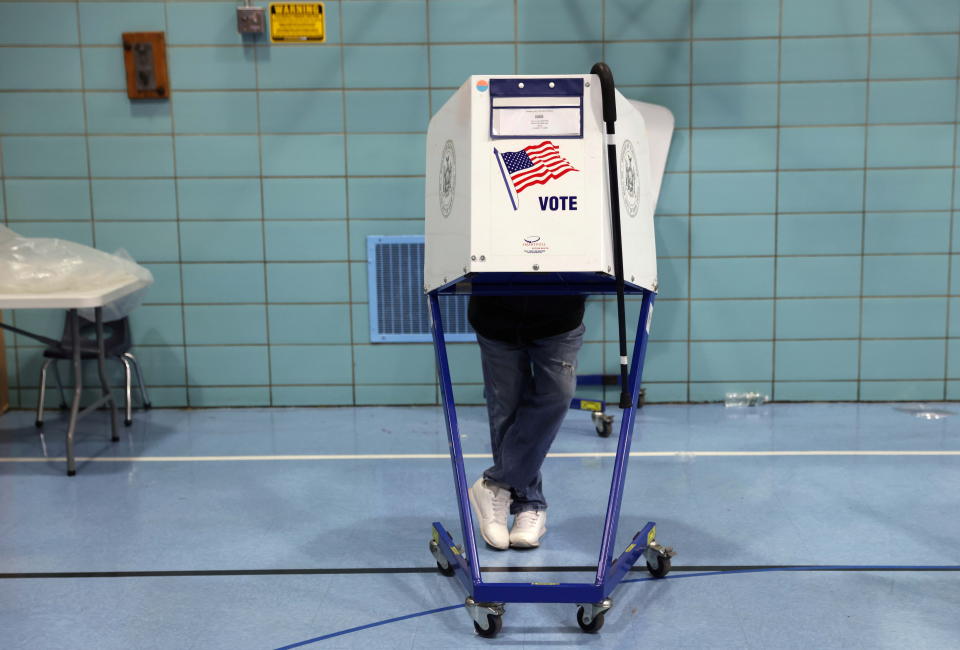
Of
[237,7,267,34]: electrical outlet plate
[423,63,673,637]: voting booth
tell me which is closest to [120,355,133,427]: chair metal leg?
[237,7,267,34]: electrical outlet plate

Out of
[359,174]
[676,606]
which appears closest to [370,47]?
[359,174]

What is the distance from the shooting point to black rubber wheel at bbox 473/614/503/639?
6.72 ft

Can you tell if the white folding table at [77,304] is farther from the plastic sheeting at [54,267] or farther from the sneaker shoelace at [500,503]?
the sneaker shoelace at [500,503]

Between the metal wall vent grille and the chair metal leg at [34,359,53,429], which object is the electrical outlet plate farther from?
the chair metal leg at [34,359,53,429]

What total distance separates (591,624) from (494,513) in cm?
57

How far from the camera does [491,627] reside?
80.6 inches

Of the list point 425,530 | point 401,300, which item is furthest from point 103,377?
point 425,530

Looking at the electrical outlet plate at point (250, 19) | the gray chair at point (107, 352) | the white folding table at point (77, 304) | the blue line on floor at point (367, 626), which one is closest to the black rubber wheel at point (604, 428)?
the blue line on floor at point (367, 626)

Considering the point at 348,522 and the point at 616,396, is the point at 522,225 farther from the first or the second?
the point at 616,396

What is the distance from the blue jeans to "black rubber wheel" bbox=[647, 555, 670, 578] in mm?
412

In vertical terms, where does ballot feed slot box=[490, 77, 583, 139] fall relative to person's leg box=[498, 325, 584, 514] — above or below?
above

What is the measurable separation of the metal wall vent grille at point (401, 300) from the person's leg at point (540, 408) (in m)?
1.87

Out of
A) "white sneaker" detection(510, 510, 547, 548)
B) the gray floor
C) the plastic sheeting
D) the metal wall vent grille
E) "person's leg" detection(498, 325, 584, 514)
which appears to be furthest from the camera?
the metal wall vent grille

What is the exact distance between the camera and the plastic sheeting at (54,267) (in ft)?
11.2
